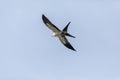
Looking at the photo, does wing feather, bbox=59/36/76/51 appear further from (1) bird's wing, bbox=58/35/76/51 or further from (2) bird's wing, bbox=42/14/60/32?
(2) bird's wing, bbox=42/14/60/32

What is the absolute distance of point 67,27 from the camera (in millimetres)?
110812

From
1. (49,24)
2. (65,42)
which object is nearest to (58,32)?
(49,24)

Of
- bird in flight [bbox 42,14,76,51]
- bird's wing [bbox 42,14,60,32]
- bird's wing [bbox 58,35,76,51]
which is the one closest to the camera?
bird in flight [bbox 42,14,76,51]

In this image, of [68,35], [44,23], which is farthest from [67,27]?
[44,23]

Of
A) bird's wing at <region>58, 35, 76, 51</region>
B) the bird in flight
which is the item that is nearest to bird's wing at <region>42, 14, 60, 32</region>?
the bird in flight

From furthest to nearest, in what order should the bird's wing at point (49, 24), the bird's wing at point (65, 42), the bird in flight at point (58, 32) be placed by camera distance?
the bird's wing at point (65, 42), the bird's wing at point (49, 24), the bird in flight at point (58, 32)

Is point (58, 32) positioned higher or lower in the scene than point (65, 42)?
lower

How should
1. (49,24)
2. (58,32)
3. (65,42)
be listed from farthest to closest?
(65,42), (49,24), (58,32)

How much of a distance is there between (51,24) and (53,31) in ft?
5.46

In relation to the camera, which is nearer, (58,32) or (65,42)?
(58,32)

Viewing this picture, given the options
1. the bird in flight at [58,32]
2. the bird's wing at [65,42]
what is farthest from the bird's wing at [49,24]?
the bird's wing at [65,42]

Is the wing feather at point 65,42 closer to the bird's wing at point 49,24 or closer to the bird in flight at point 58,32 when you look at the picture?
the bird in flight at point 58,32

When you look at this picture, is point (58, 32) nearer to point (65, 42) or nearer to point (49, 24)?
point (49, 24)

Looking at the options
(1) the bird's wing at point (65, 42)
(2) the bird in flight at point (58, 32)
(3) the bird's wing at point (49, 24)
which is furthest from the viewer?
(1) the bird's wing at point (65, 42)
